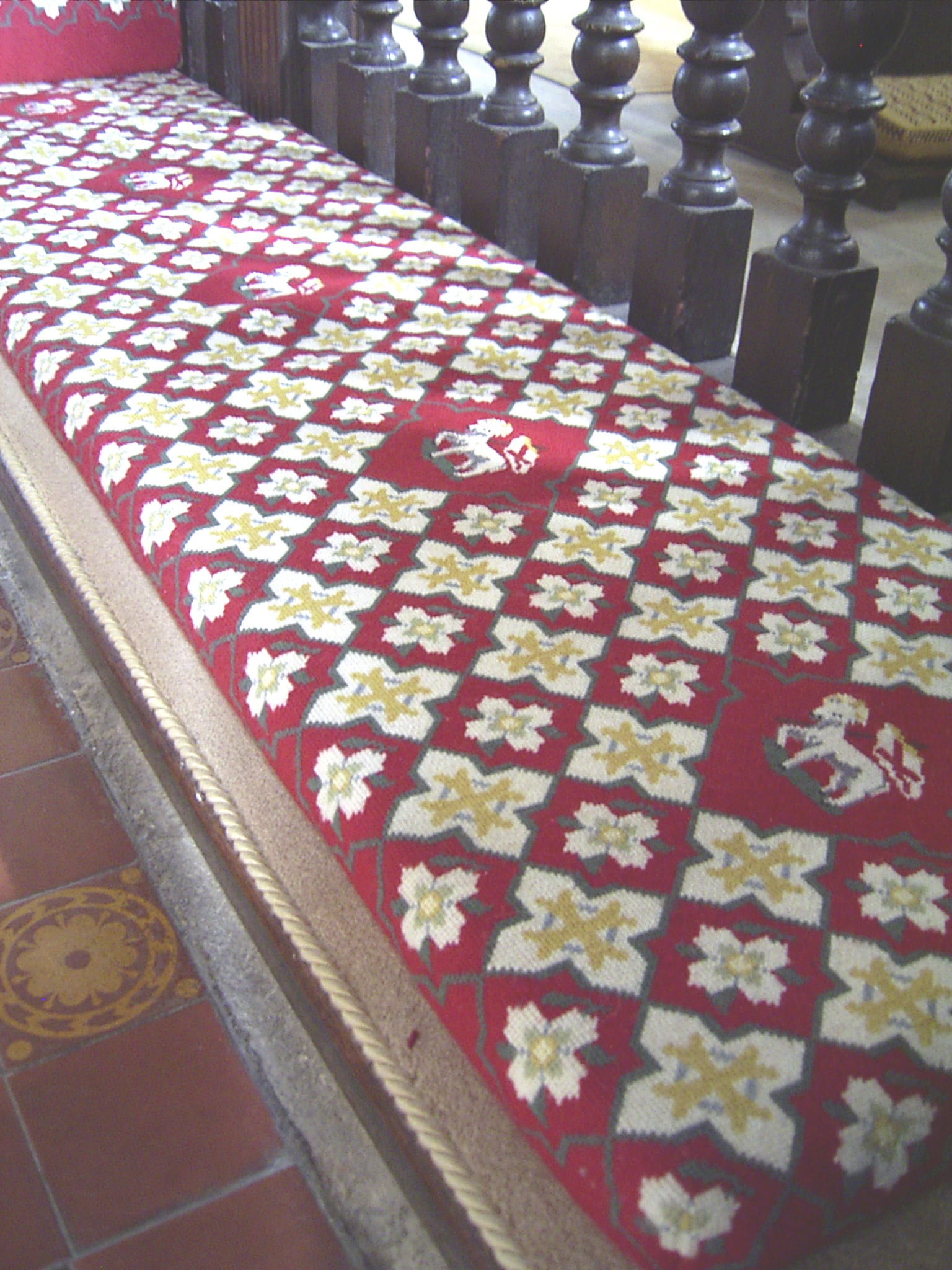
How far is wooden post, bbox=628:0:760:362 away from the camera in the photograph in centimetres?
178

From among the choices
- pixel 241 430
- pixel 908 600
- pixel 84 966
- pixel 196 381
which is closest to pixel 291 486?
pixel 241 430

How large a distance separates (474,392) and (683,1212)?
3.87 feet

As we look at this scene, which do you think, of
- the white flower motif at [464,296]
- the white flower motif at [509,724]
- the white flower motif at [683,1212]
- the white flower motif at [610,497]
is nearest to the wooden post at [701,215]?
the white flower motif at [464,296]

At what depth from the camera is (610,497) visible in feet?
4.93

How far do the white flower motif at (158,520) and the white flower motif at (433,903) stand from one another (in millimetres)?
609

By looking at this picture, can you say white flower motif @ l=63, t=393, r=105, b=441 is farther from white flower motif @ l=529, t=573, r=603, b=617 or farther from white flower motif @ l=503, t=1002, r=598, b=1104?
white flower motif @ l=503, t=1002, r=598, b=1104

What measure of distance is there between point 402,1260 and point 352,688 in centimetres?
51

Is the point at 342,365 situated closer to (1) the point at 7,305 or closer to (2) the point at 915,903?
(1) the point at 7,305

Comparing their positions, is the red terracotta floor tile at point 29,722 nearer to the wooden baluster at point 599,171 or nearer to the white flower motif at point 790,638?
the white flower motif at point 790,638

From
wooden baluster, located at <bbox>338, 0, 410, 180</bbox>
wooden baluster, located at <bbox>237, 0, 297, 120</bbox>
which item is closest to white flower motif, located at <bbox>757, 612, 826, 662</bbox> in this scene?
wooden baluster, located at <bbox>338, 0, 410, 180</bbox>

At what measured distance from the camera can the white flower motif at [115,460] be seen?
61.4 inches

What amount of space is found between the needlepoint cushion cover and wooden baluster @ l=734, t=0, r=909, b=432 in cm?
9

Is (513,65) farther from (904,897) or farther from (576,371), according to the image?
(904,897)

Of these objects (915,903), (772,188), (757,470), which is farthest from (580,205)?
(772,188)
